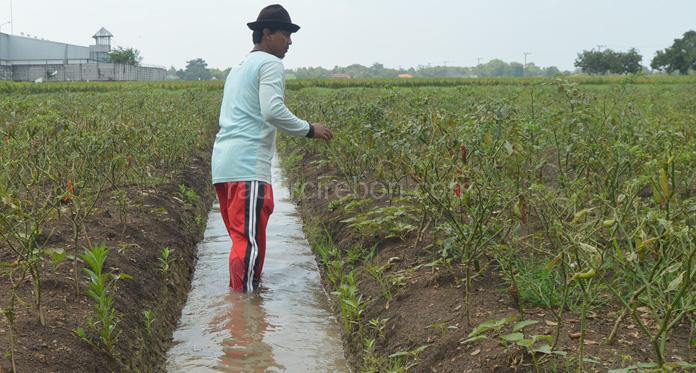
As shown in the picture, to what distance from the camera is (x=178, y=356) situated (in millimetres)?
4352

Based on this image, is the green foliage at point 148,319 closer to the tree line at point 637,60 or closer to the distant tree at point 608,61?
the tree line at point 637,60

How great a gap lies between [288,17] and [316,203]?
3.35 metres

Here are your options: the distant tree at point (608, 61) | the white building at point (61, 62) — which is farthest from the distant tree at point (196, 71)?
the distant tree at point (608, 61)

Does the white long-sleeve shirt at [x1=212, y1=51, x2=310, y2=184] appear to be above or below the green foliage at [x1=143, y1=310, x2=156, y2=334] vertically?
above

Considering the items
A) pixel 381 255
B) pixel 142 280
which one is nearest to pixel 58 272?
pixel 142 280

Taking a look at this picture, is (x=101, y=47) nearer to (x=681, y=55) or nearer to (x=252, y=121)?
(x=681, y=55)

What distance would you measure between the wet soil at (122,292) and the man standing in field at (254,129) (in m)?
0.67

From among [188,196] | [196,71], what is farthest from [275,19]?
[196,71]

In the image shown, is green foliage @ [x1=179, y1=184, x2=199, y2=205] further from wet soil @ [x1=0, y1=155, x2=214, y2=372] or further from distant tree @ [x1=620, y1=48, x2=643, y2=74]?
distant tree @ [x1=620, y1=48, x2=643, y2=74]

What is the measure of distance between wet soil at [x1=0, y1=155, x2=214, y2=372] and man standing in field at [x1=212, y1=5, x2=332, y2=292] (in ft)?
2.21

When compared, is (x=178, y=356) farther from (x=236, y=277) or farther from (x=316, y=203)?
(x=316, y=203)

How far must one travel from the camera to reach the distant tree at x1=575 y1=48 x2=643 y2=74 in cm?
7244

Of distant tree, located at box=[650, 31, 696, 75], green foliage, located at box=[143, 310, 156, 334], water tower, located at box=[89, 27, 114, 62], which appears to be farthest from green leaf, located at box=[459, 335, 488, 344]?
water tower, located at box=[89, 27, 114, 62]

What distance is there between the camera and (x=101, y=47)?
84.2 metres
